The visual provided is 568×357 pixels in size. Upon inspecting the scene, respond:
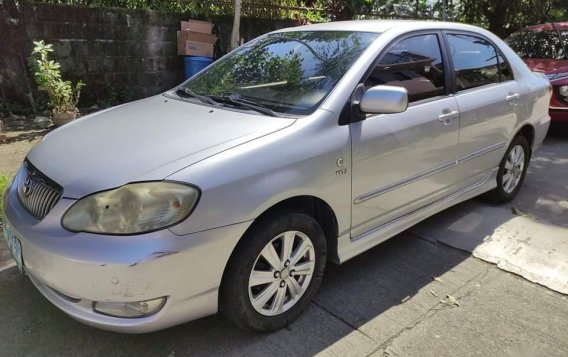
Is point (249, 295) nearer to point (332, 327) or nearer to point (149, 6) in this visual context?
point (332, 327)

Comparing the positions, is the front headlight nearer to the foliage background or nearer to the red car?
the foliage background

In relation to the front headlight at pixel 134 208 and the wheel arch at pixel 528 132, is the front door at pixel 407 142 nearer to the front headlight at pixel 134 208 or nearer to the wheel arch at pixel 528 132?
the front headlight at pixel 134 208

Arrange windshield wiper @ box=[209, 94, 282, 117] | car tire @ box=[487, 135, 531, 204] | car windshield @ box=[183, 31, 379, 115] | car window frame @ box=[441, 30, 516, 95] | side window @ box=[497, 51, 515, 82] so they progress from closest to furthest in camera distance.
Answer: windshield wiper @ box=[209, 94, 282, 117] → car windshield @ box=[183, 31, 379, 115] → car window frame @ box=[441, 30, 516, 95] → side window @ box=[497, 51, 515, 82] → car tire @ box=[487, 135, 531, 204]

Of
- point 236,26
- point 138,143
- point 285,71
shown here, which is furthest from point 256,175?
point 236,26

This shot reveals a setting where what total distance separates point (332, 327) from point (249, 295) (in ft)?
1.81

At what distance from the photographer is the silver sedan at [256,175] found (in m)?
2.08

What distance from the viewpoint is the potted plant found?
18.5 feet

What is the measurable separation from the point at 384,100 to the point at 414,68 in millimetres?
815

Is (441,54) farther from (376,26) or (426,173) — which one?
(426,173)

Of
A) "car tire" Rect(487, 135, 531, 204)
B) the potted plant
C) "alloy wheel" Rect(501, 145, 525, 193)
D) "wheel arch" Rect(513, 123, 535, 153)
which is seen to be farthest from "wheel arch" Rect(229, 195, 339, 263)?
the potted plant

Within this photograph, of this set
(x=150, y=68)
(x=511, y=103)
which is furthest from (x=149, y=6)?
(x=511, y=103)

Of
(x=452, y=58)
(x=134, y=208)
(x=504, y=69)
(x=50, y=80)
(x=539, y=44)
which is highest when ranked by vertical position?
(x=539, y=44)

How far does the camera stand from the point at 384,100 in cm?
260

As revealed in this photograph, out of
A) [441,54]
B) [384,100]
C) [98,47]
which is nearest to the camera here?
[384,100]
